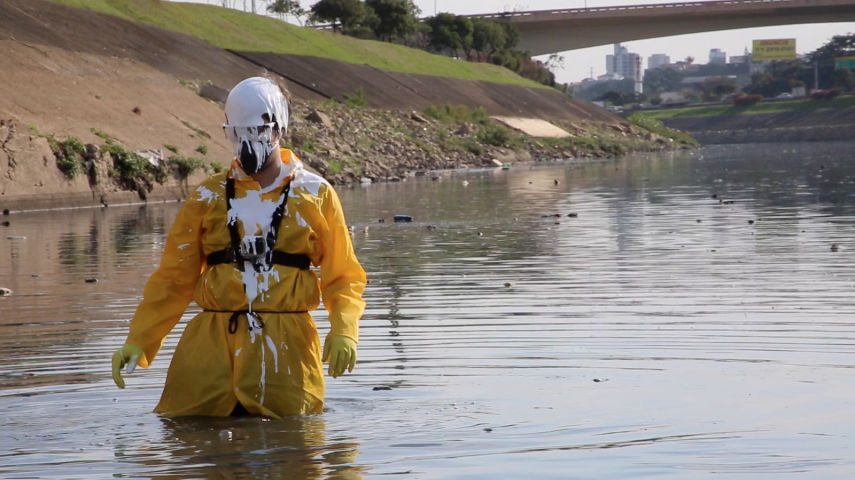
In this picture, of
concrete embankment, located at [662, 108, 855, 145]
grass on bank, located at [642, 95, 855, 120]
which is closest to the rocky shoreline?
concrete embankment, located at [662, 108, 855, 145]

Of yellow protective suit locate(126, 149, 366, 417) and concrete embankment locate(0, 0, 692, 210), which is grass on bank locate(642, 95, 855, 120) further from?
yellow protective suit locate(126, 149, 366, 417)

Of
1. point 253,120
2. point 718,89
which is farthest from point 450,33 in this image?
point 253,120

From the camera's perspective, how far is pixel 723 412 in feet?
23.8

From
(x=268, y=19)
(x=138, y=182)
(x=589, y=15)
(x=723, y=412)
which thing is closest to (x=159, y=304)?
(x=723, y=412)

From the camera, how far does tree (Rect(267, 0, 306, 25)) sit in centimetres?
9281

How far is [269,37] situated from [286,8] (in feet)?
70.6

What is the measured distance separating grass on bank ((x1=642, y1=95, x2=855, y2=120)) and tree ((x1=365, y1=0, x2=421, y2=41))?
43.1 m

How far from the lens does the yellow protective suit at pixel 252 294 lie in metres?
6.53

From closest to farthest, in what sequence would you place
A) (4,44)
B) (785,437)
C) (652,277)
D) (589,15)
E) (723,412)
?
1. (785,437)
2. (723,412)
3. (652,277)
4. (4,44)
5. (589,15)

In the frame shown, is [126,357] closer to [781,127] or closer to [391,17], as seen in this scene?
[391,17]

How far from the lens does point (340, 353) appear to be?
640 centimetres

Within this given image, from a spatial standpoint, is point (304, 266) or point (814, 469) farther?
point (304, 266)

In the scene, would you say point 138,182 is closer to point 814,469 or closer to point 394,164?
point 394,164

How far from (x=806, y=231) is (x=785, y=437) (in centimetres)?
1320
